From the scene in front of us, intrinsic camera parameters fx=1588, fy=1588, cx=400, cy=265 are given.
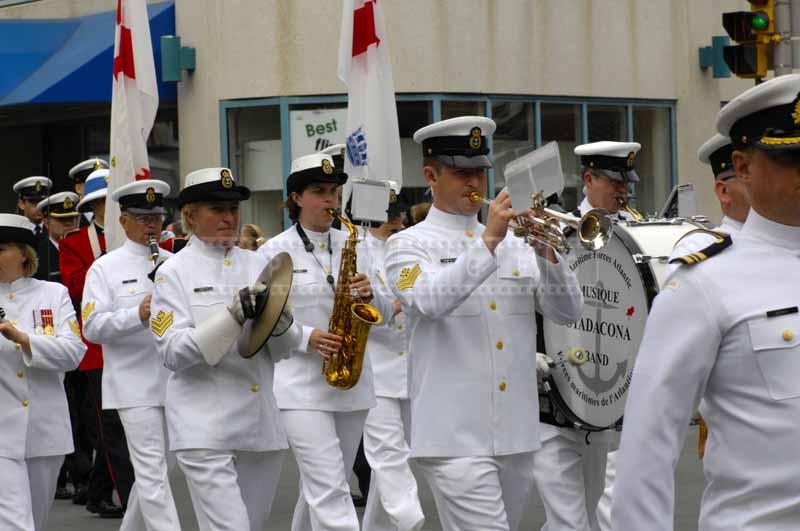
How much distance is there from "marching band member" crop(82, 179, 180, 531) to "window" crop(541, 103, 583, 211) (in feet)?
37.2

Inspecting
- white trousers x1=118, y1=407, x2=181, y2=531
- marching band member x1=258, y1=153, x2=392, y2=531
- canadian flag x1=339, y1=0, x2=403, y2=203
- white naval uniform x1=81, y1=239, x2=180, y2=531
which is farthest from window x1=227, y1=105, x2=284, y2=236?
marching band member x1=258, y1=153, x2=392, y2=531

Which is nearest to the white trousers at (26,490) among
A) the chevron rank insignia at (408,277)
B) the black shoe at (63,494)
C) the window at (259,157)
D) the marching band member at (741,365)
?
the chevron rank insignia at (408,277)

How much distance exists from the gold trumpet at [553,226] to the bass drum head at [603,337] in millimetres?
636

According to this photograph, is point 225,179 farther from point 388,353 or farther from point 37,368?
point 388,353

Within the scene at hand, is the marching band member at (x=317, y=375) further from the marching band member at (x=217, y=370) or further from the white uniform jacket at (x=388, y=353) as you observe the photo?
the white uniform jacket at (x=388, y=353)

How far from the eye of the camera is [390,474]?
9.13 meters

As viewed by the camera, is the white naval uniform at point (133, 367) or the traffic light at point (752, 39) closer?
the white naval uniform at point (133, 367)

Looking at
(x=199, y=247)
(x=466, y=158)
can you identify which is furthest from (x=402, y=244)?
(x=199, y=247)

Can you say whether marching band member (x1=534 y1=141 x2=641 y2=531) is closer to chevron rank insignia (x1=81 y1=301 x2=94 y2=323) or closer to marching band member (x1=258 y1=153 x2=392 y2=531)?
marching band member (x1=258 y1=153 x2=392 y2=531)

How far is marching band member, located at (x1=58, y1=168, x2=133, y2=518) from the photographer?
33.0 feet

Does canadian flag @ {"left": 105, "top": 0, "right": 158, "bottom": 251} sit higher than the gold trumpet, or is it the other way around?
canadian flag @ {"left": 105, "top": 0, "right": 158, "bottom": 251}

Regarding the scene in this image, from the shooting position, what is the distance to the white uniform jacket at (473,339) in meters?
6.45

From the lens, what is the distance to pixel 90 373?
10.5 metres

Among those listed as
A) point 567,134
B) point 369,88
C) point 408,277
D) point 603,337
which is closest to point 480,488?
point 408,277
